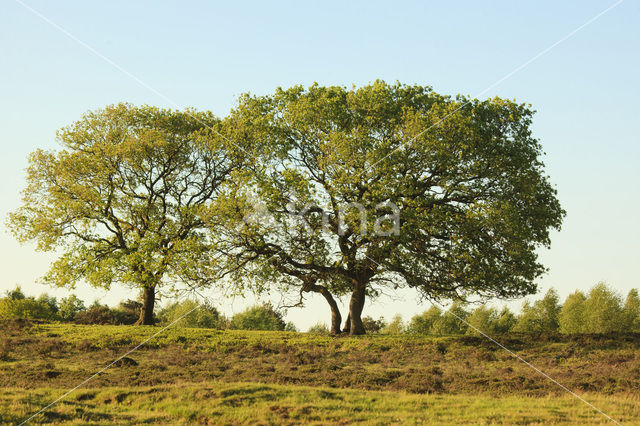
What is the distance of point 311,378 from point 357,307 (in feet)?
41.5

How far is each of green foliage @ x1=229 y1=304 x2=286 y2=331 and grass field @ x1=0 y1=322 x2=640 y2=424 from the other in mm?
33458

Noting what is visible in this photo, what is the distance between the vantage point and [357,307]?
3512cm

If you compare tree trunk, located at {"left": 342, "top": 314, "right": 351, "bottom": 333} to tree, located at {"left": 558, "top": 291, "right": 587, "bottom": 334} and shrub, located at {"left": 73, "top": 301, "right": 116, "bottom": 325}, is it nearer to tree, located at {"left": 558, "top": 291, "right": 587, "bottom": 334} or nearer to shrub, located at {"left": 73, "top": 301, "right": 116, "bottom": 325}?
shrub, located at {"left": 73, "top": 301, "right": 116, "bottom": 325}

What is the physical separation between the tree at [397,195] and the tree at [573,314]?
114 feet

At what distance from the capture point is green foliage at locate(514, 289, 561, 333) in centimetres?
7056

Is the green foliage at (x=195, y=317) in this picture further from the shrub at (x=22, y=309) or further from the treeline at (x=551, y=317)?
the treeline at (x=551, y=317)

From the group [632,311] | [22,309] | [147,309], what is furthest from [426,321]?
[22,309]

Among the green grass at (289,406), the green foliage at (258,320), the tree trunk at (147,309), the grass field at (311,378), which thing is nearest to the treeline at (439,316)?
the green foliage at (258,320)

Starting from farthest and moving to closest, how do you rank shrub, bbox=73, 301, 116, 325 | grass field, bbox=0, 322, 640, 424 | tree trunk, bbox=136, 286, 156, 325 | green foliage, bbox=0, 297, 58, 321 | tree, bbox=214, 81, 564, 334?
1. shrub, bbox=73, 301, 116, 325
2. green foliage, bbox=0, 297, 58, 321
3. tree trunk, bbox=136, 286, 156, 325
4. tree, bbox=214, 81, 564, 334
5. grass field, bbox=0, 322, 640, 424

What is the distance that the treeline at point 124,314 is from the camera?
47.8 meters

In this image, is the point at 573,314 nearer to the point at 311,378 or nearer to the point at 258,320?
the point at 258,320

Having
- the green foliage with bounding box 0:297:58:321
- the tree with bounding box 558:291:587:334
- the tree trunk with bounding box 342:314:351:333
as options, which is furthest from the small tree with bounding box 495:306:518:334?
the green foliage with bounding box 0:297:58:321

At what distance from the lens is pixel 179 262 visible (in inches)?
1298

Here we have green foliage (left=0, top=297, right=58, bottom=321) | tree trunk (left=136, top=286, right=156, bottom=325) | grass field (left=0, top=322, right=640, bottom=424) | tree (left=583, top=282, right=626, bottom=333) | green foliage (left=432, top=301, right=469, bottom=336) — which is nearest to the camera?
grass field (left=0, top=322, right=640, bottom=424)
